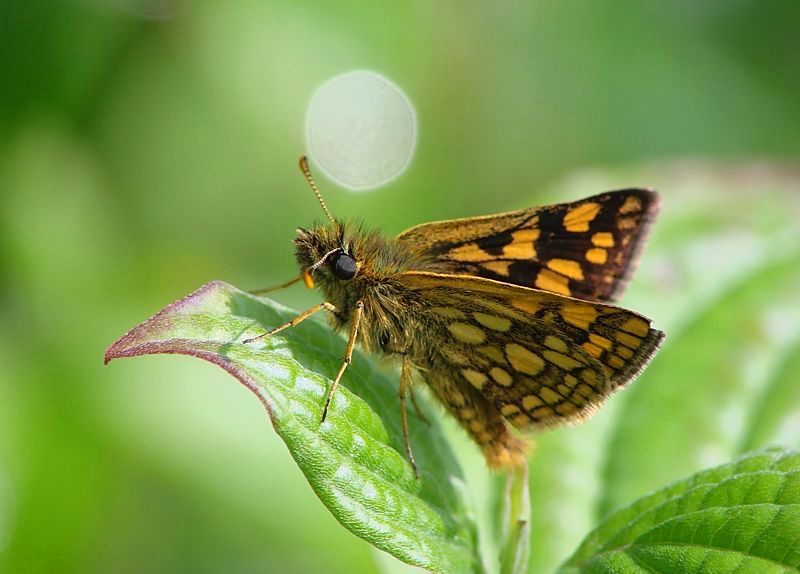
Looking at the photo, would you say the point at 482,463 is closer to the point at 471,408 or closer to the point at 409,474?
the point at 471,408

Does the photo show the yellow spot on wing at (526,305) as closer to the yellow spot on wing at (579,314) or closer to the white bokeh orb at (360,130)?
the yellow spot on wing at (579,314)

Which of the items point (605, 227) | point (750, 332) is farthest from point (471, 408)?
point (750, 332)

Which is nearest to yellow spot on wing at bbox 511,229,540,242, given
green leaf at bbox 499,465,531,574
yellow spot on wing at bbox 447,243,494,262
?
yellow spot on wing at bbox 447,243,494,262

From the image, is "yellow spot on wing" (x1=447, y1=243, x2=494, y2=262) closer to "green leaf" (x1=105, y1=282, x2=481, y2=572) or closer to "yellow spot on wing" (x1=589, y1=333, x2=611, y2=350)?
"yellow spot on wing" (x1=589, y1=333, x2=611, y2=350)

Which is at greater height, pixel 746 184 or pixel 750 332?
pixel 746 184

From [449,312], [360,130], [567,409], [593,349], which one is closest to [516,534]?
[567,409]
